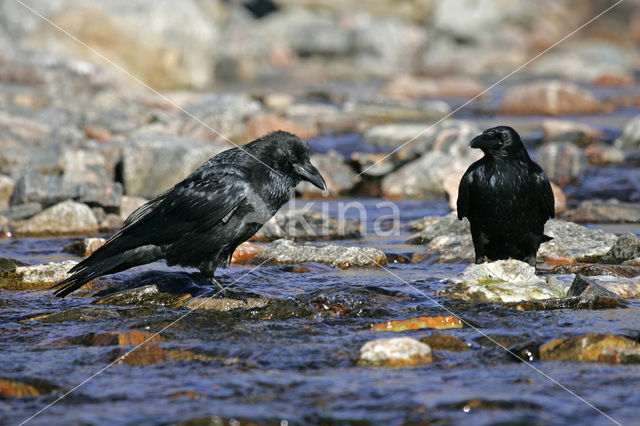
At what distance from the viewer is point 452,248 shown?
6.94 meters

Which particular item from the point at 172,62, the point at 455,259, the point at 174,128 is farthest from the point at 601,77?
the point at 455,259

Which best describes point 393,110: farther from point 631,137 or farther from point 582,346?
point 582,346

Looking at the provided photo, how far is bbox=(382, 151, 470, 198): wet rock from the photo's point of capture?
33.3 feet

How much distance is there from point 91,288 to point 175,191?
96 cm

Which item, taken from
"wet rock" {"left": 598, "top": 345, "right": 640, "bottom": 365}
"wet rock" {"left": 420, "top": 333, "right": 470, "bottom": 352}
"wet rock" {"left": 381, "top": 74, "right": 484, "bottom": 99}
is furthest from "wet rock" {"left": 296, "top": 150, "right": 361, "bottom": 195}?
"wet rock" {"left": 381, "top": 74, "right": 484, "bottom": 99}

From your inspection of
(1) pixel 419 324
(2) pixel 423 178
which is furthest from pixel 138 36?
(1) pixel 419 324

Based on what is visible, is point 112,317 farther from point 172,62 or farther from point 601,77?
point 601,77

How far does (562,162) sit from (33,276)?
293 inches

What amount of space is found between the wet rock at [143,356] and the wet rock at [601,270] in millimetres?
3165

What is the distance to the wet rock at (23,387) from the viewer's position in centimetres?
377

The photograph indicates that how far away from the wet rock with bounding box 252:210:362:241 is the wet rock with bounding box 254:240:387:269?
1.15 metres

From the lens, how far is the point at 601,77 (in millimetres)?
22359

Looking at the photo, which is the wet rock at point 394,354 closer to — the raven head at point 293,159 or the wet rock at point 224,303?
the wet rock at point 224,303

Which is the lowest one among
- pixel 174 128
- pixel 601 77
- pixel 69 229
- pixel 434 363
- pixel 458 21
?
pixel 434 363
